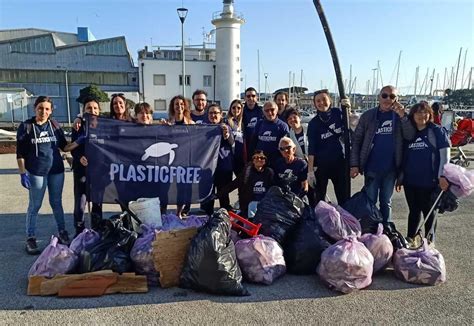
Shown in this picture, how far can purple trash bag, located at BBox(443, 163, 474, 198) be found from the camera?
4.04m

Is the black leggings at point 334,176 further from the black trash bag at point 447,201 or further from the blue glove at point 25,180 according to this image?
the blue glove at point 25,180

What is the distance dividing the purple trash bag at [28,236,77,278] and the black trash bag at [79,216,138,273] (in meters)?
0.11

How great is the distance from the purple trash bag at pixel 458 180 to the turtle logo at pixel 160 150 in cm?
310

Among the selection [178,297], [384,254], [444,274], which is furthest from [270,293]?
[444,274]

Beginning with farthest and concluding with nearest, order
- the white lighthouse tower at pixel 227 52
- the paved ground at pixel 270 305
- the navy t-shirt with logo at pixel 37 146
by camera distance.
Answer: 1. the white lighthouse tower at pixel 227 52
2. the navy t-shirt with logo at pixel 37 146
3. the paved ground at pixel 270 305

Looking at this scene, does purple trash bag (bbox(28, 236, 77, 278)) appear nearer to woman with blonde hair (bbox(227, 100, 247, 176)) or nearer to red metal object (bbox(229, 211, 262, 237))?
red metal object (bbox(229, 211, 262, 237))

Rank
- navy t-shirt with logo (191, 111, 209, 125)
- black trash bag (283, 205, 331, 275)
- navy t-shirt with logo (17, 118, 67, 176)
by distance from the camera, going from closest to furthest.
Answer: black trash bag (283, 205, 331, 275) < navy t-shirt with logo (17, 118, 67, 176) < navy t-shirt with logo (191, 111, 209, 125)

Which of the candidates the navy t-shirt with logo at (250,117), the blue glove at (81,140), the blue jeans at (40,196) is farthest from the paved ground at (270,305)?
the navy t-shirt with logo at (250,117)

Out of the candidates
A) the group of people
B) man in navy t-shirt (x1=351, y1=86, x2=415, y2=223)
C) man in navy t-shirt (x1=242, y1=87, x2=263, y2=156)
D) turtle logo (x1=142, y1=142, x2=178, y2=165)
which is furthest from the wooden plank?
man in navy t-shirt (x1=242, y1=87, x2=263, y2=156)

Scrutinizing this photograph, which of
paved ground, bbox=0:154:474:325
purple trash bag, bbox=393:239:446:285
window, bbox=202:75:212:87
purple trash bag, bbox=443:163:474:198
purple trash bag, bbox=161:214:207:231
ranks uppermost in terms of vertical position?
window, bbox=202:75:212:87

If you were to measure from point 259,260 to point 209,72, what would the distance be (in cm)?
4451

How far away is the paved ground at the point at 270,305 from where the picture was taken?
120 inches

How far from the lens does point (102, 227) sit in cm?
400

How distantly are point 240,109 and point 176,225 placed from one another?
7.75 feet
